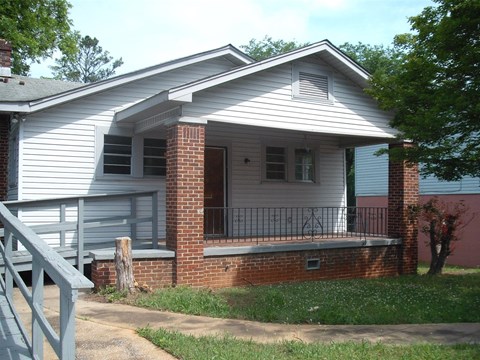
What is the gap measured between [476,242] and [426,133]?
398 inches

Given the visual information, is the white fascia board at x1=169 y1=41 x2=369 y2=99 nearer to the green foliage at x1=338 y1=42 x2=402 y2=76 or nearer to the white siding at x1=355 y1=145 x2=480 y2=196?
the white siding at x1=355 y1=145 x2=480 y2=196

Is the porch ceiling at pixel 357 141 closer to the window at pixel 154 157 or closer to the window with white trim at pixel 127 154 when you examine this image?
the window at pixel 154 157

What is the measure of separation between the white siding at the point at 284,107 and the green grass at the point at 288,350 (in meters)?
4.73

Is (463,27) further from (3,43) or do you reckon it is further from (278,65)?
(3,43)

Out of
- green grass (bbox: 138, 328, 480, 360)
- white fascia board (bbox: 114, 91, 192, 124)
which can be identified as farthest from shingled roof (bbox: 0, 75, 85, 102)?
green grass (bbox: 138, 328, 480, 360)

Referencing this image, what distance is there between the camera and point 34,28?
78.9 ft

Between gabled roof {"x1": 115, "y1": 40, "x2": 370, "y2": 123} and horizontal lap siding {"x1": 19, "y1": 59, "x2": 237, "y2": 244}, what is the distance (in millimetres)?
577

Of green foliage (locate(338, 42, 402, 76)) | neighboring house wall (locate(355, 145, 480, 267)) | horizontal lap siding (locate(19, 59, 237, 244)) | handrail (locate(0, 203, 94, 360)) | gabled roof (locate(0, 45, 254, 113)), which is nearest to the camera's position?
handrail (locate(0, 203, 94, 360))

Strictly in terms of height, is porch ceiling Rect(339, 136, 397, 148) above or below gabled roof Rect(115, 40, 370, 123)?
below

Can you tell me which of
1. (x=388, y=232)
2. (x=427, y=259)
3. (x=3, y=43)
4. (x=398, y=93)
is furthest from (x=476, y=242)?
(x=3, y=43)

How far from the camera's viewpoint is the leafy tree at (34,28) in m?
22.3

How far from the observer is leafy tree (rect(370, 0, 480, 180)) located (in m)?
8.18

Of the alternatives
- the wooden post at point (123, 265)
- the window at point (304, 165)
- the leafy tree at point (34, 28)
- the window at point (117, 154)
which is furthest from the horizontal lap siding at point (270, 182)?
the leafy tree at point (34, 28)

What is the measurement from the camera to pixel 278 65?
10.3 meters
